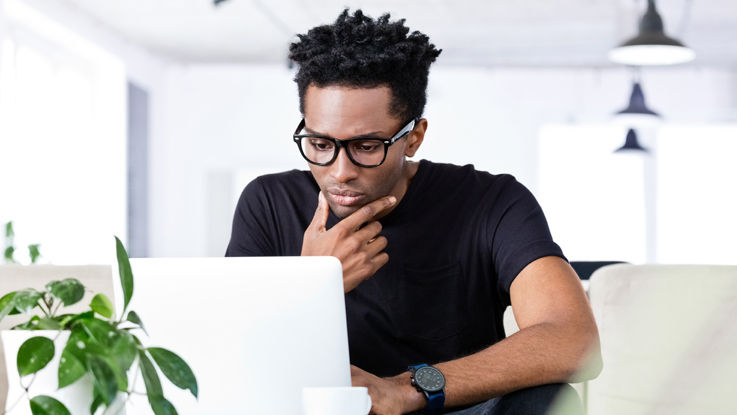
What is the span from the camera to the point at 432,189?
6.69 ft

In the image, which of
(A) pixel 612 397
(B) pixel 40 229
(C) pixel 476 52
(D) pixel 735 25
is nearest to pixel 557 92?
(C) pixel 476 52

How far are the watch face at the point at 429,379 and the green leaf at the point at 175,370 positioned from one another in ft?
1.90

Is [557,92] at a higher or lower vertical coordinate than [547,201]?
higher

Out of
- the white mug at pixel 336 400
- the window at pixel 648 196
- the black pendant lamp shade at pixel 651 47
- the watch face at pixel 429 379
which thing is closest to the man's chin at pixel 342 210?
the watch face at pixel 429 379

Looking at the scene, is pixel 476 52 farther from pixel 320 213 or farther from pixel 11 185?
pixel 320 213

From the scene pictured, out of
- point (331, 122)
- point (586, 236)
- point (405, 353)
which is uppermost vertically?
point (331, 122)

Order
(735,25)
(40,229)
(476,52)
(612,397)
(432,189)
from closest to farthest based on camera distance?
(432,189) → (612,397) → (40,229) → (735,25) → (476,52)

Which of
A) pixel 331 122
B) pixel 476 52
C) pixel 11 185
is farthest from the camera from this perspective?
pixel 476 52

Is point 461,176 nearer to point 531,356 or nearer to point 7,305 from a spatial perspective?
A: point 531,356

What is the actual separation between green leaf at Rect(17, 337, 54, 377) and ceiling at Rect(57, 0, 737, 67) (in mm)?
6538

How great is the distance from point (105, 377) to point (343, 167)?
1.03m

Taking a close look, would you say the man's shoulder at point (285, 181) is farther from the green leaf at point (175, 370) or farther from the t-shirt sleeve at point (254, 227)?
the green leaf at point (175, 370)

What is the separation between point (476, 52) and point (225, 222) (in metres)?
3.20

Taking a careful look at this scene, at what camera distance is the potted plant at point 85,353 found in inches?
36.6
